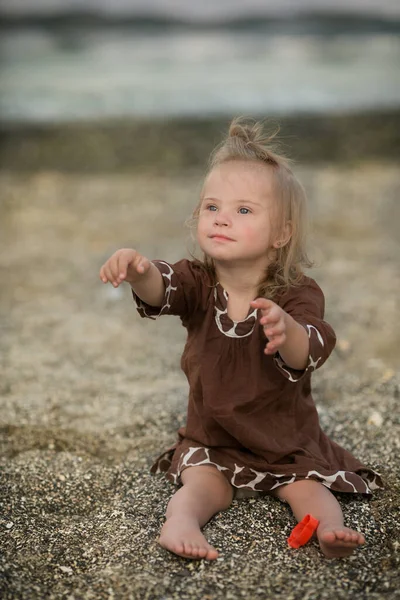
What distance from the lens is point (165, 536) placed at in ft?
6.25

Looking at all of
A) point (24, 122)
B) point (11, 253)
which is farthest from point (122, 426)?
point (24, 122)

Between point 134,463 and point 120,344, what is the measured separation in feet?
4.27

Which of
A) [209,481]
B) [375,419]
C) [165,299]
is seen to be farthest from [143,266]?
[375,419]

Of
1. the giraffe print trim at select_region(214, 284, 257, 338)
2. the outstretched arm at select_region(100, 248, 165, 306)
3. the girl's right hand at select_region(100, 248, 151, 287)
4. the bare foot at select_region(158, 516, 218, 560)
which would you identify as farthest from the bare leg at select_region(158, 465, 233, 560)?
the girl's right hand at select_region(100, 248, 151, 287)

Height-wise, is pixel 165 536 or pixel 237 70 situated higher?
pixel 237 70

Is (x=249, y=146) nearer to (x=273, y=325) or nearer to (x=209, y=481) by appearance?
(x=273, y=325)

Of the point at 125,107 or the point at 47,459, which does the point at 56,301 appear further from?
the point at 125,107

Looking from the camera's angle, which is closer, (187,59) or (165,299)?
(165,299)

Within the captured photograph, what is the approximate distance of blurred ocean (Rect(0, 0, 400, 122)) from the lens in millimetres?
9445

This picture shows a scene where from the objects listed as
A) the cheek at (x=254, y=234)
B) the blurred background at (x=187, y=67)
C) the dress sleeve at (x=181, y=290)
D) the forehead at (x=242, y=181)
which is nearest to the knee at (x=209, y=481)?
the dress sleeve at (x=181, y=290)

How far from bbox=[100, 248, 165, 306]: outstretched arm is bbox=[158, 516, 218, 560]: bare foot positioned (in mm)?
580

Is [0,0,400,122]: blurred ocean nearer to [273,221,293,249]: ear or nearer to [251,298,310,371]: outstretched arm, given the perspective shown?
[273,221,293,249]: ear

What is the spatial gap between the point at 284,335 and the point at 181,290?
1.48 ft

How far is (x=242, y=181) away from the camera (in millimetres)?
2025
